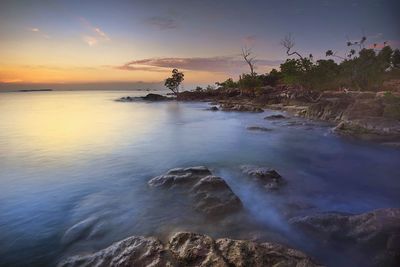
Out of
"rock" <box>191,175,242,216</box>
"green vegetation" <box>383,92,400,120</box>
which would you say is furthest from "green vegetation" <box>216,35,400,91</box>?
"rock" <box>191,175,242,216</box>

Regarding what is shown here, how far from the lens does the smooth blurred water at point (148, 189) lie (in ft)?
21.9

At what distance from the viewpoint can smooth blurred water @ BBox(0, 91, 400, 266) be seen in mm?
6680

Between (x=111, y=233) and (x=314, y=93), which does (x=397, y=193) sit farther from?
(x=314, y=93)

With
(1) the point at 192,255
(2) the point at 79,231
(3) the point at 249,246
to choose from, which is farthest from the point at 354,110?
(2) the point at 79,231

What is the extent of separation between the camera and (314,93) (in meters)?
44.9

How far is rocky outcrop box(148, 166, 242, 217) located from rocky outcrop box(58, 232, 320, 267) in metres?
2.31

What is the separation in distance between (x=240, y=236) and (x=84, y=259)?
10.9 feet

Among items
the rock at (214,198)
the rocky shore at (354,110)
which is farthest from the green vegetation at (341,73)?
the rock at (214,198)

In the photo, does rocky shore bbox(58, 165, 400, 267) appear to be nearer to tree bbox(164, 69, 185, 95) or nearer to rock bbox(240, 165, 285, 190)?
rock bbox(240, 165, 285, 190)

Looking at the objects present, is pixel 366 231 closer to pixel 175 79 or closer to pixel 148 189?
pixel 148 189

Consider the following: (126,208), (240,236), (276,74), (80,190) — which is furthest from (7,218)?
(276,74)

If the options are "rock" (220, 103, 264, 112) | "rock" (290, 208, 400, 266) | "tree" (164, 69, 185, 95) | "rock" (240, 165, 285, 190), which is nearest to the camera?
"rock" (290, 208, 400, 266)

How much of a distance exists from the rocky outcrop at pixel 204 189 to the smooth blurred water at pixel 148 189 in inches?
15.5

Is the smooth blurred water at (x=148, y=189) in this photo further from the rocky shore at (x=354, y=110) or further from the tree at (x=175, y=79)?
the tree at (x=175, y=79)
